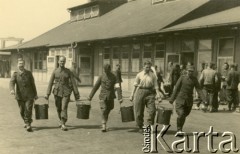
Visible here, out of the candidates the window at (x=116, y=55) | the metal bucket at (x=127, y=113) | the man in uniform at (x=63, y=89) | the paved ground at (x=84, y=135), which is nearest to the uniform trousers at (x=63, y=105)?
the man in uniform at (x=63, y=89)

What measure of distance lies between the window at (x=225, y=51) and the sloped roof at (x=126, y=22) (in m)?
3.45

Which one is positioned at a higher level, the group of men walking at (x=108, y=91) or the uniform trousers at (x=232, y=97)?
the group of men walking at (x=108, y=91)

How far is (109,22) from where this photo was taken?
3116cm

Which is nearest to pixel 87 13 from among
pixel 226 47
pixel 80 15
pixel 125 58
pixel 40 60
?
pixel 80 15

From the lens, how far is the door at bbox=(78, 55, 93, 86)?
1222 inches

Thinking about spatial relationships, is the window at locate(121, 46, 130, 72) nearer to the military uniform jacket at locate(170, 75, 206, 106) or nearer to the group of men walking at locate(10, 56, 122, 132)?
the group of men walking at locate(10, 56, 122, 132)

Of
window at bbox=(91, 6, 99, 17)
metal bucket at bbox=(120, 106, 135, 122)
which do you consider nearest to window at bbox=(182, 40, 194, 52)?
metal bucket at bbox=(120, 106, 135, 122)

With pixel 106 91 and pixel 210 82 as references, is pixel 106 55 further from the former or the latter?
pixel 106 91

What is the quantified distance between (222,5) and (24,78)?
1469cm

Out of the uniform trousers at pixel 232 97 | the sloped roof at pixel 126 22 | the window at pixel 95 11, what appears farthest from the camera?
the window at pixel 95 11

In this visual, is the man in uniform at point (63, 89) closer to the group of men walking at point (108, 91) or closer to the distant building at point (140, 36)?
the group of men walking at point (108, 91)

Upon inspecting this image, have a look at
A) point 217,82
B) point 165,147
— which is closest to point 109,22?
point 217,82

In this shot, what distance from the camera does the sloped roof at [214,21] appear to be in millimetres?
17500

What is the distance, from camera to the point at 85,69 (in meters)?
31.2
